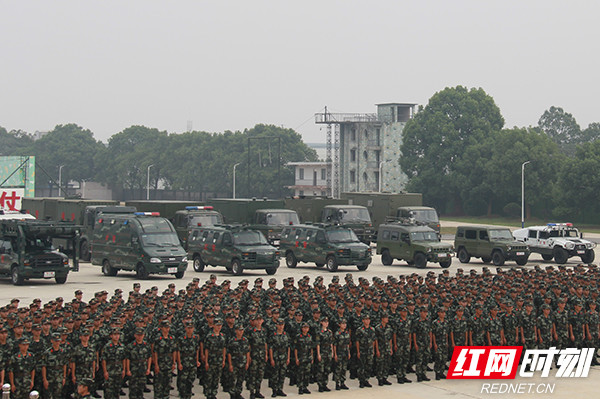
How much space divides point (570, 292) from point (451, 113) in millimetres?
69400

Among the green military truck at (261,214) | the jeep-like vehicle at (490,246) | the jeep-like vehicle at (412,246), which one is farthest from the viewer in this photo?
the green military truck at (261,214)

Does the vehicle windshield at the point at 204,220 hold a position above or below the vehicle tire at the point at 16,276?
above

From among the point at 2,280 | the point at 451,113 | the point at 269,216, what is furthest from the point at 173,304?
the point at 451,113

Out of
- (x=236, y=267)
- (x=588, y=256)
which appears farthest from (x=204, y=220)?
(x=588, y=256)

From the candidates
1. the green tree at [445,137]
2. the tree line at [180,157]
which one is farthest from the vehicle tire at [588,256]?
the tree line at [180,157]

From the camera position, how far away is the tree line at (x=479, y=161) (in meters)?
76.6

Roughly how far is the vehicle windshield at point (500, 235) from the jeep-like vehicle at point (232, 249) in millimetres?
9730

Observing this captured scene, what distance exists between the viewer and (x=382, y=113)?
92.9m

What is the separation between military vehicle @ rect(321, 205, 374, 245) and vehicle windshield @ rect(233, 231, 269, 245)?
9.94 m

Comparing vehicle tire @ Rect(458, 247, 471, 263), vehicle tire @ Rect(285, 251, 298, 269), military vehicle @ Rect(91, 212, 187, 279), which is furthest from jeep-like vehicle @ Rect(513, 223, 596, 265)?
military vehicle @ Rect(91, 212, 187, 279)

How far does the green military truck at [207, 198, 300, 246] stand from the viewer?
3859cm

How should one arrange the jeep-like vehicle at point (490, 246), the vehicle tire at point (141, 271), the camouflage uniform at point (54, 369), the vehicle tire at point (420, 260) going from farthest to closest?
the jeep-like vehicle at point (490, 246) < the vehicle tire at point (420, 260) < the vehicle tire at point (141, 271) < the camouflage uniform at point (54, 369)

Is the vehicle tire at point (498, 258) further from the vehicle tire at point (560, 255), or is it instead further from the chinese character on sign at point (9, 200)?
the chinese character on sign at point (9, 200)

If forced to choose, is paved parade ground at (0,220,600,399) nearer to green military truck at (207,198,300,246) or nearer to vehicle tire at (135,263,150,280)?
vehicle tire at (135,263,150,280)
